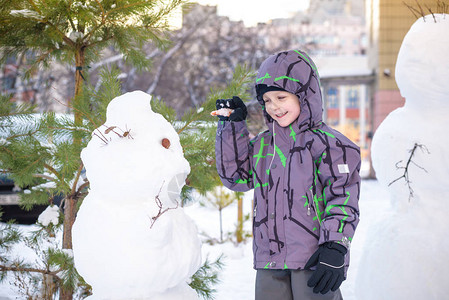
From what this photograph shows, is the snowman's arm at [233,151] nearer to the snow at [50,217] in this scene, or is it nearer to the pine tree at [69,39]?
the pine tree at [69,39]

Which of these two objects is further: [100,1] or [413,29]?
[413,29]

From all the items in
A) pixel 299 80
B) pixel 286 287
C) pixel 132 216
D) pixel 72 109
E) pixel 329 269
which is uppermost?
pixel 299 80

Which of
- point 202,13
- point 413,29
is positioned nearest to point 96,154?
point 413,29

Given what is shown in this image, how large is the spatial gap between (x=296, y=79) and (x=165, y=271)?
0.94 metres

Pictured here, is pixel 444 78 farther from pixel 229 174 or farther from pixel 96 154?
pixel 96 154

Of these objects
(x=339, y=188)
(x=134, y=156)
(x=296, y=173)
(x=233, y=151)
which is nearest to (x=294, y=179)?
(x=296, y=173)

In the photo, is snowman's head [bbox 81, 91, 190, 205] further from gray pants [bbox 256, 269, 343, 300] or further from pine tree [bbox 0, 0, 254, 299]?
gray pants [bbox 256, 269, 343, 300]

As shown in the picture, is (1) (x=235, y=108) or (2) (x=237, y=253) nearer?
(1) (x=235, y=108)

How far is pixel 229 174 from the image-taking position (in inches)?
75.2

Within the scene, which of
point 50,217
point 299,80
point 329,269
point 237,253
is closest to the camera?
point 329,269

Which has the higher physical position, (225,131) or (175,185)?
(225,131)

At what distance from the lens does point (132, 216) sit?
167 cm

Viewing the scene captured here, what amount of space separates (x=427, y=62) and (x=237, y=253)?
3.31 metres

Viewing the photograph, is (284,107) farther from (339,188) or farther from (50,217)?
(50,217)
